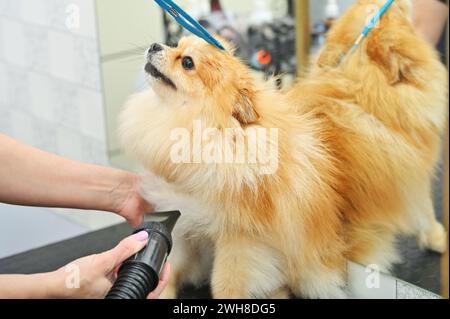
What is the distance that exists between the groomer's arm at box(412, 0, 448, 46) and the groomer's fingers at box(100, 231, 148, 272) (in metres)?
0.47

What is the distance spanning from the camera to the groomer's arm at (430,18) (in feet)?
2.66

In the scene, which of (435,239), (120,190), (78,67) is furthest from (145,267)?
(78,67)

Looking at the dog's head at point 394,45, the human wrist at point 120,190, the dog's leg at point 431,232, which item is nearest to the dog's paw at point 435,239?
the dog's leg at point 431,232

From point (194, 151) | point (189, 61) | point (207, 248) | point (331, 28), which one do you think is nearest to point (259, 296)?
point (207, 248)

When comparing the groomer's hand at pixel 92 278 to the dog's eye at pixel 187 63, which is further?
the dog's eye at pixel 187 63

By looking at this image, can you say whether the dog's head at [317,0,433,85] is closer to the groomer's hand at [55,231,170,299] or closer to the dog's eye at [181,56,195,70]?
the dog's eye at [181,56,195,70]

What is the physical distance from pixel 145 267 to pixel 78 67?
80 cm

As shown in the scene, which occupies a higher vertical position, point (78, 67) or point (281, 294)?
point (78, 67)

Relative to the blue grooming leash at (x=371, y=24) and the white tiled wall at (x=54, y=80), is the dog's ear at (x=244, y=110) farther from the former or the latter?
the white tiled wall at (x=54, y=80)

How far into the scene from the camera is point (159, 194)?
0.84 m

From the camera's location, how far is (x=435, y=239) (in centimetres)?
89

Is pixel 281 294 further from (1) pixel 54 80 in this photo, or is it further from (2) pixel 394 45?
(1) pixel 54 80

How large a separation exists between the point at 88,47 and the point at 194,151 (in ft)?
2.05

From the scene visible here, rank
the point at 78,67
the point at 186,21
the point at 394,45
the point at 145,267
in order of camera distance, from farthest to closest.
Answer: the point at 78,67 → the point at 394,45 → the point at 186,21 → the point at 145,267
